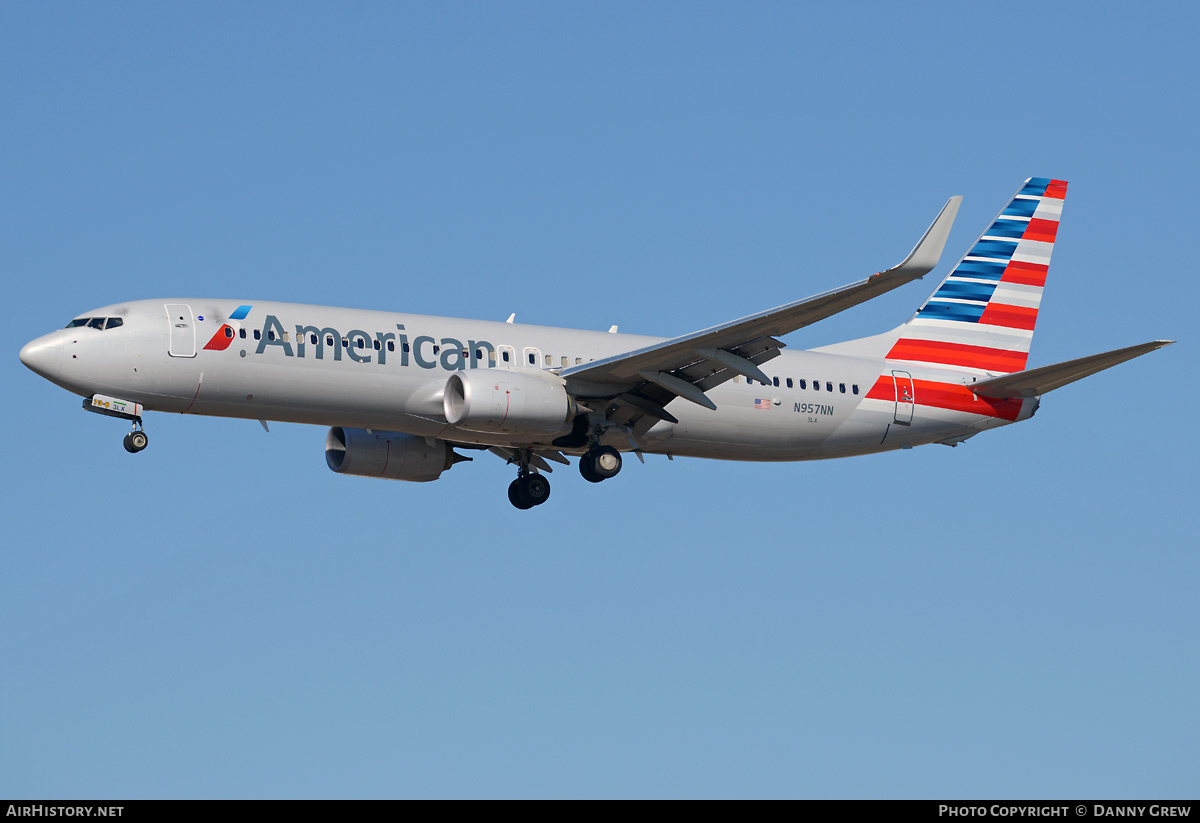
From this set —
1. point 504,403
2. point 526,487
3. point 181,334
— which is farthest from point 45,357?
point 526,487

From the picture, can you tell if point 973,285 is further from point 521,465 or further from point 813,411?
point 521,465

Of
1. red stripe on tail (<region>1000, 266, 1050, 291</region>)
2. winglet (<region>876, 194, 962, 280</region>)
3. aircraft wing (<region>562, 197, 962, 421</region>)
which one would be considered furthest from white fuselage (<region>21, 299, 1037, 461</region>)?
winglet (<region>876, 194, 962, 280</region>)

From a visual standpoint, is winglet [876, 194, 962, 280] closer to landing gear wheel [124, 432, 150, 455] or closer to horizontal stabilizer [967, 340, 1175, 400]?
horizontal stabilizer [967, 340, 1175, 400]

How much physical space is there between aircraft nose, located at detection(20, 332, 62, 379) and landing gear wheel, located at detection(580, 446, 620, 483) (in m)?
12.8

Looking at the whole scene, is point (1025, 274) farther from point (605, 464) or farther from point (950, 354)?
point (605, 464)

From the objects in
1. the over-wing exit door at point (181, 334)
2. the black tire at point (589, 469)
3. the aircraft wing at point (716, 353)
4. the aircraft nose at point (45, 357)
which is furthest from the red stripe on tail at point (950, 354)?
the aircraft nose at point (45, 357)

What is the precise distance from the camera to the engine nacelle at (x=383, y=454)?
39.8 meters

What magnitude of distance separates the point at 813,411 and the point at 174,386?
1639 centimetres

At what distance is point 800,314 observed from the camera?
108 ft

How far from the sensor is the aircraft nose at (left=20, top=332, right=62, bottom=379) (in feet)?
110

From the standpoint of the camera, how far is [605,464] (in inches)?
1476

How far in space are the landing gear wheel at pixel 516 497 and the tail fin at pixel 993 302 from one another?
9541 millimetres

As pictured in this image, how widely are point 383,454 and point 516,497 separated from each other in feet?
12.3
